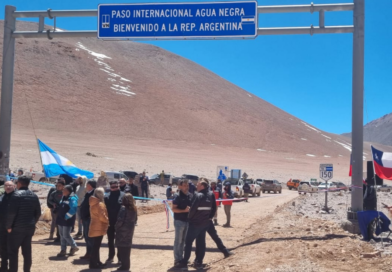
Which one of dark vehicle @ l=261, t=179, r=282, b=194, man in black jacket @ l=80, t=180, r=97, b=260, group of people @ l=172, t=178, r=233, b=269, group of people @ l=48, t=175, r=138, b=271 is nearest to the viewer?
group of people @ l=48, t=175, r=138, b=271

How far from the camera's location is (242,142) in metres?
101

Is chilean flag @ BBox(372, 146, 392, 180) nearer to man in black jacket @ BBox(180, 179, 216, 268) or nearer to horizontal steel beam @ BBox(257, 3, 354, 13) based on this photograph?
horizontal steel beam @ BBox(257, 3, 354, 13)

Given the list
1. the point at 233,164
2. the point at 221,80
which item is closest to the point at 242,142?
the point at 233,164

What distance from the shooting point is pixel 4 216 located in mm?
7211

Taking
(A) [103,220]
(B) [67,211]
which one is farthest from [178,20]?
(A) [103,220]

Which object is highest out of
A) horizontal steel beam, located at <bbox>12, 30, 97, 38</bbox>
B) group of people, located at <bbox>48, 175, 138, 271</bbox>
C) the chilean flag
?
horizontal steel beam, located at <bbox>12, 30, 97, 38</bbox>

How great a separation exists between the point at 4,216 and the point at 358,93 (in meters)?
8.95

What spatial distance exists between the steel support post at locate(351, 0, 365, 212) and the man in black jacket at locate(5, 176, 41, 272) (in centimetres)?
821

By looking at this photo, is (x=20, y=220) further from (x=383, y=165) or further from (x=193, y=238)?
(x=383, y=165)

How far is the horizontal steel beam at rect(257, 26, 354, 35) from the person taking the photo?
1204 centimetres

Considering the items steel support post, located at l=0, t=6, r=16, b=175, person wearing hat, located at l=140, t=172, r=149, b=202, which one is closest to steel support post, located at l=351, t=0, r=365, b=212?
steel support post, located at l=0, t=6, r=16, b=175

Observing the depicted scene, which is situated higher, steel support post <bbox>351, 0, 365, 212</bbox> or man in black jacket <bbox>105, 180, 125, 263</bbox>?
steel support post <bbox>351, 0, 365, 212</bbox>

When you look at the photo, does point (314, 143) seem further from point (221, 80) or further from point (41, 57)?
point (41, 57)

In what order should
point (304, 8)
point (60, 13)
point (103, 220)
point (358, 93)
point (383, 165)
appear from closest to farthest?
1. point (103, 220)
2. point (383, 165)
3. point (358, 93)
4. point (304, 8)
5. point (60, 13)
